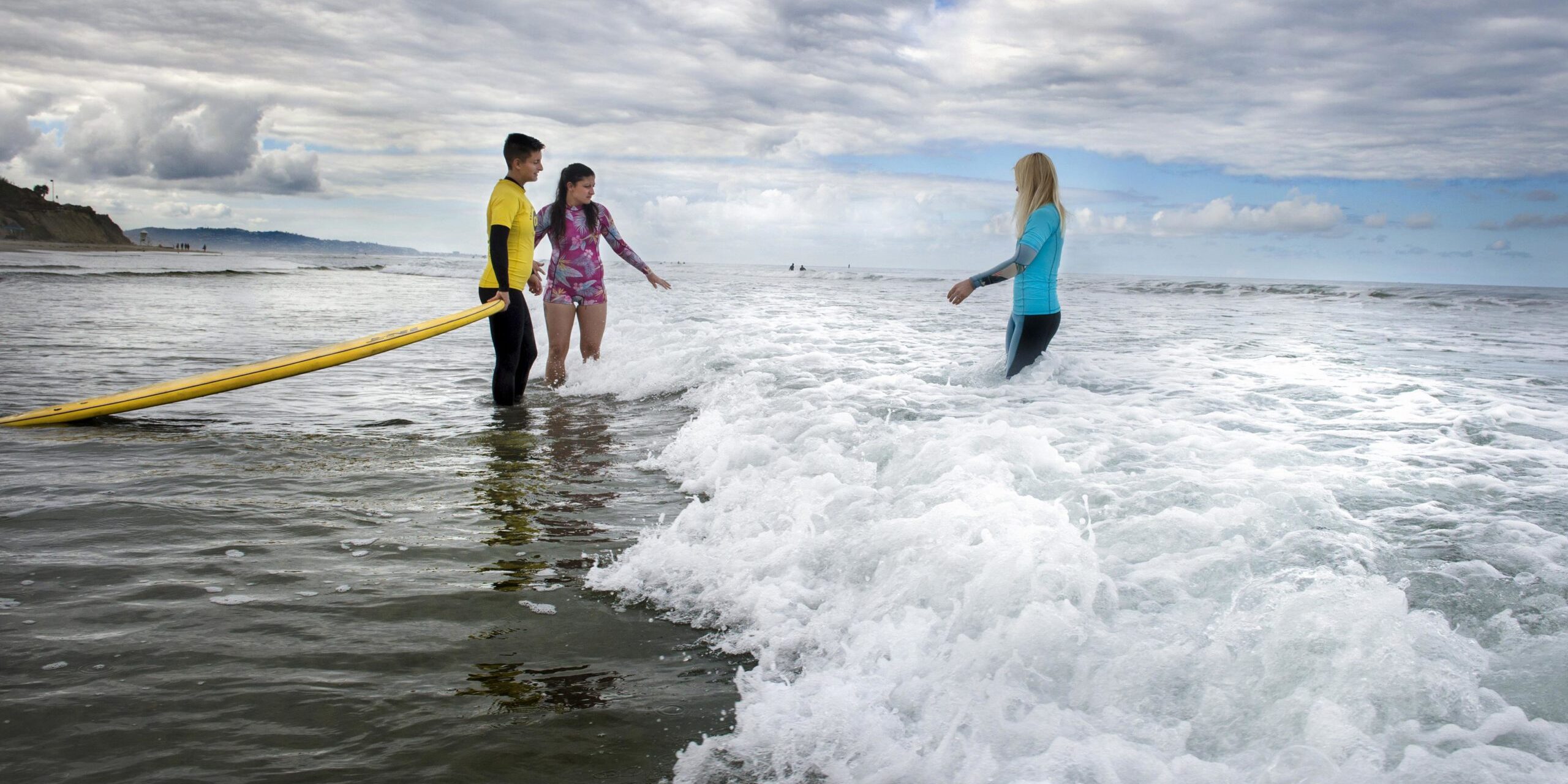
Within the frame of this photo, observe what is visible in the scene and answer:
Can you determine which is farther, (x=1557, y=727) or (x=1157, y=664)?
(x=1157, y=664)

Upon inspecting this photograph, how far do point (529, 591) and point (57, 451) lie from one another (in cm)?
416

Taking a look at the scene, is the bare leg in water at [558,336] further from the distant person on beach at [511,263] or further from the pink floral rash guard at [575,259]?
the distant person on beach at [511,263]

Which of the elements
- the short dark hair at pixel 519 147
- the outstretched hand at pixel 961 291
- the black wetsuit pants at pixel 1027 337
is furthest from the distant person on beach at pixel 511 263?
the black wetsuit pants at pixel 1027 337

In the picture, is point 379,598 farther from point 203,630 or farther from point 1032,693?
point 1032,693

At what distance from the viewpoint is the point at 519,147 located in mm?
6898

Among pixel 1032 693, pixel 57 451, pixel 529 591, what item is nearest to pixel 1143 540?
pixel 1032 693

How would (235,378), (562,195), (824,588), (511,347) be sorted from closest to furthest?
(824,588) < (235,378) < (511,347) < (562,195)

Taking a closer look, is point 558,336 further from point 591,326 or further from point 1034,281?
point 1034,281

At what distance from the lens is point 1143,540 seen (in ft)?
11.2

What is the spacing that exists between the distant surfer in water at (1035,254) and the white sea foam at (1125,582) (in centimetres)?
65

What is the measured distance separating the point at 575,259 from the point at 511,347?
1254 mm

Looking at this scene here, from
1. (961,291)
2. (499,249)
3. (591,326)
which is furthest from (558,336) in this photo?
(961,291)

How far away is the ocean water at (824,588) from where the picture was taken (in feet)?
7.27

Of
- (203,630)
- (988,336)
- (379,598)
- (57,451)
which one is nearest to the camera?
(203,630)
